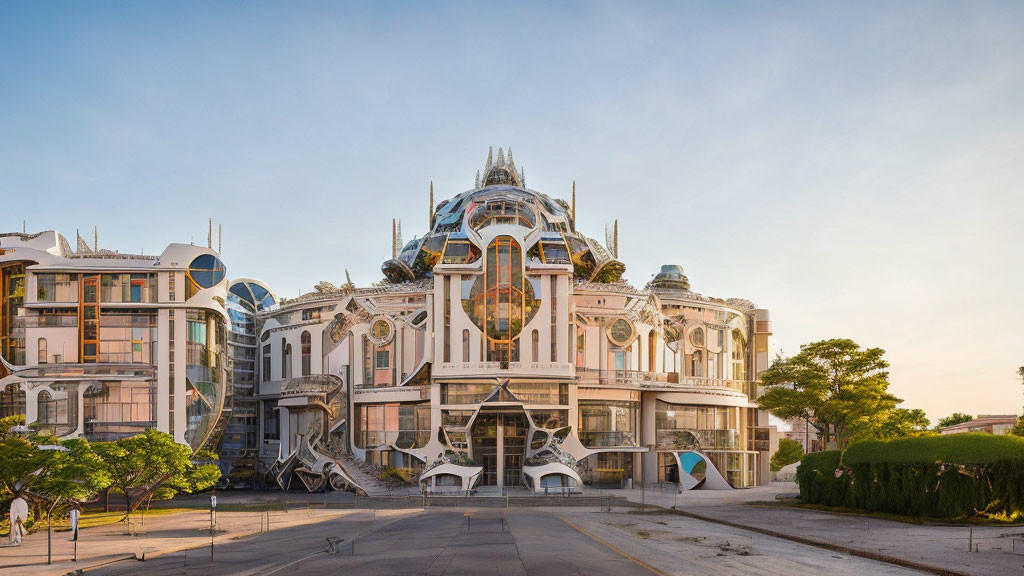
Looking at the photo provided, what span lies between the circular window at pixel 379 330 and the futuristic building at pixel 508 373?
18 cm

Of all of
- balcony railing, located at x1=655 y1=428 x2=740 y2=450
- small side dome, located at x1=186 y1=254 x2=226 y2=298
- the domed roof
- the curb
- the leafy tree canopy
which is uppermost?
the domed roof

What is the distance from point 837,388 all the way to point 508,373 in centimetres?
2976

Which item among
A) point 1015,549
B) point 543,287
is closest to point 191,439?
point 543,287

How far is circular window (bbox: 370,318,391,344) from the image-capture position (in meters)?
89.7

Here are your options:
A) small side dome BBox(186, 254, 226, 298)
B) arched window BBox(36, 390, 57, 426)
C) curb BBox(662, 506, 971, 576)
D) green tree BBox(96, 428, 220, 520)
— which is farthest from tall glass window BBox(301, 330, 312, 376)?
curb BBox(662, 506, 971, 576)

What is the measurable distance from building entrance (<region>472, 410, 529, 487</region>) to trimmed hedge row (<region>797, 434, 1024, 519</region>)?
34.3m

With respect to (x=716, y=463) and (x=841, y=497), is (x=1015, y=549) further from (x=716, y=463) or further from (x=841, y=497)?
(x=716, y=463)

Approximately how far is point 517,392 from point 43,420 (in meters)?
44.2

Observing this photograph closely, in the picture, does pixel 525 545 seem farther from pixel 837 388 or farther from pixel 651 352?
pixel 651 352

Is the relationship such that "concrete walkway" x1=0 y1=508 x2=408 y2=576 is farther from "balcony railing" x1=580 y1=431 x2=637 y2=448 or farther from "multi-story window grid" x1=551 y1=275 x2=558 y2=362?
"balcony railing" x1=580 y1=431 x2=637 y2=448

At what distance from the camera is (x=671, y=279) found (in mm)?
104812

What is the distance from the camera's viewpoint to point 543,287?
85812mm

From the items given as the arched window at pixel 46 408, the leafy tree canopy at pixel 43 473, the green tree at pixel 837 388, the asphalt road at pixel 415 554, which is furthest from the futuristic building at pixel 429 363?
the asphalt road at pixel 415 554

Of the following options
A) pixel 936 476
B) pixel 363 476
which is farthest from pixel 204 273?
pixel 936 476
